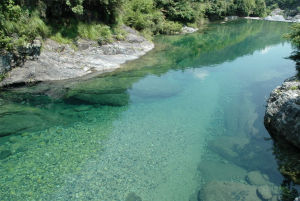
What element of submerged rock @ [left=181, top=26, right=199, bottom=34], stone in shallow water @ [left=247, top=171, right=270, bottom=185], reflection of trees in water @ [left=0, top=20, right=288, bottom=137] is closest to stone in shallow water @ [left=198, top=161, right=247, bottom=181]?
stone in shallow water @ [left=247, top=171, right=270, bottom=185]

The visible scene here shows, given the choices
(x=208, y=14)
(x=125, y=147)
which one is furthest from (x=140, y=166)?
(x=208, y=14)

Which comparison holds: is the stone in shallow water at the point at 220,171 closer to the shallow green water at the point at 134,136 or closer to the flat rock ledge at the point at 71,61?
the shallow green water at the point at 134,136

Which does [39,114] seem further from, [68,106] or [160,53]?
[160,53]

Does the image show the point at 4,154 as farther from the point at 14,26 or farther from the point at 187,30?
the point at 187,30

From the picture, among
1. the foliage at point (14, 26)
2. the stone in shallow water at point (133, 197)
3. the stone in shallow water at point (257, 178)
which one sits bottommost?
the stone in shallow water at point (133, 197)

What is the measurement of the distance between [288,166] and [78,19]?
19719mm

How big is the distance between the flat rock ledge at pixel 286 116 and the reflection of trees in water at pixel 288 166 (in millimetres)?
321

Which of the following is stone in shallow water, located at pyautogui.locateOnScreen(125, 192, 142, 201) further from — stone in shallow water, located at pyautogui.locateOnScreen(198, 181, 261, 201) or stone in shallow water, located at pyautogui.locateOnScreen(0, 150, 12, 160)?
stone in shallow water, located at pyautogui.locateOnScreen(0, 150, 12, 160)

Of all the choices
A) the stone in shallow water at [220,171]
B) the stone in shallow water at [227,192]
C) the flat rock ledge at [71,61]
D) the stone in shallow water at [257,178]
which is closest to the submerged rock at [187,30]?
the flat rock ledge at [71,61]

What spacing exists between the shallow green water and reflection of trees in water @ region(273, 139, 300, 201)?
28 cm

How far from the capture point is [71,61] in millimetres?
18844

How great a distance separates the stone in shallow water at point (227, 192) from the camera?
8.12 metres

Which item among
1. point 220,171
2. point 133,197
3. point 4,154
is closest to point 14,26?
point 4,154

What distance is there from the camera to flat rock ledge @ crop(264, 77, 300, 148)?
9.98 meters
